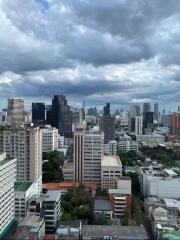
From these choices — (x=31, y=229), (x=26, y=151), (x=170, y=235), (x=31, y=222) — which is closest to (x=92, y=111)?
(x=26, y=151)

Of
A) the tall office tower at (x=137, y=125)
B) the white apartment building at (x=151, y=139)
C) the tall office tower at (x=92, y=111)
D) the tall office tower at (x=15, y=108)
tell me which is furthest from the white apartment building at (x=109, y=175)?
the tall office tower at (x=92, y=111)

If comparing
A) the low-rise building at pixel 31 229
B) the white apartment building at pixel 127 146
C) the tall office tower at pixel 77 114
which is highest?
the tall office tower at pixel 77 114

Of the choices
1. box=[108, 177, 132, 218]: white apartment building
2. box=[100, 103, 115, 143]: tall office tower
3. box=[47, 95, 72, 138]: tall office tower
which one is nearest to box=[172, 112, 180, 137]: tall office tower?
box=[100, 103, 115, 143]: tall office tower

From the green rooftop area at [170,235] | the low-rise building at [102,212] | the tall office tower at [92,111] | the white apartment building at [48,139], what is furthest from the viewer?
the tall office tower at [92,111]

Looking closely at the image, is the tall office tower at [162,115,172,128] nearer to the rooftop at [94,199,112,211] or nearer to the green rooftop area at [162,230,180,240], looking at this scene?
the rooftop at [94,199,112,211]

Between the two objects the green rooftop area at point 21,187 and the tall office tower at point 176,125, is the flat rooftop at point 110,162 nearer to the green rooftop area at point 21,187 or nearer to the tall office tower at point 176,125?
the green rooftop area at point 21,187

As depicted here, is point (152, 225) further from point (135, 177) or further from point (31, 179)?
point (135, 177)
